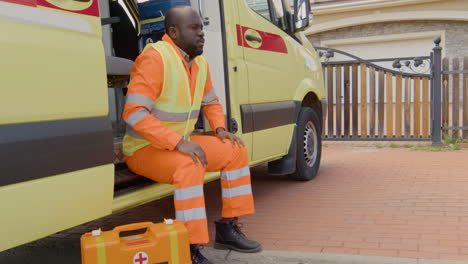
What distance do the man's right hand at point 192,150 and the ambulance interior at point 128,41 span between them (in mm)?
433

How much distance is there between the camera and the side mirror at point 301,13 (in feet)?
17.0

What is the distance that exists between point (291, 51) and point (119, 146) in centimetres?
234

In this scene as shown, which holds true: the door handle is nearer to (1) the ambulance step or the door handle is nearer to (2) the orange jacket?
(2) the orange jacket

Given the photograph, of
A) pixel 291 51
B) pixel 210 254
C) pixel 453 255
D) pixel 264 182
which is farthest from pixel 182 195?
pixel 264 182

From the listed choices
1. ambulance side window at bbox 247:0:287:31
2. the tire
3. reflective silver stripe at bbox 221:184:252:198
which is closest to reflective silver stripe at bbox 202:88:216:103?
reflective silver stripe at bbox 221:184:252:198

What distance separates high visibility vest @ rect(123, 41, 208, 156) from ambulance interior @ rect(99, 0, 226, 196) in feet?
0.84

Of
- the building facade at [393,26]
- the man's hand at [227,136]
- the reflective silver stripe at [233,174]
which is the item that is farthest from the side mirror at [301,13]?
the building facade at [393,26]

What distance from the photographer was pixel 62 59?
242 cm

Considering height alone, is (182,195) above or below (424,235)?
above

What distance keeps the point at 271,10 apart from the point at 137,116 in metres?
2.57

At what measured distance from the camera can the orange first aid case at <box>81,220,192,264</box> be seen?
7.97 ft

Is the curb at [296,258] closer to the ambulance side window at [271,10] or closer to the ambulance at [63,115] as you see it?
the ambulance at [63,115]

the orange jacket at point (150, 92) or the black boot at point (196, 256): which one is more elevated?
the orange jacket at point (150, 92)

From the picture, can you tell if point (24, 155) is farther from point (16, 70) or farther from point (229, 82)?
point (229, 82)
